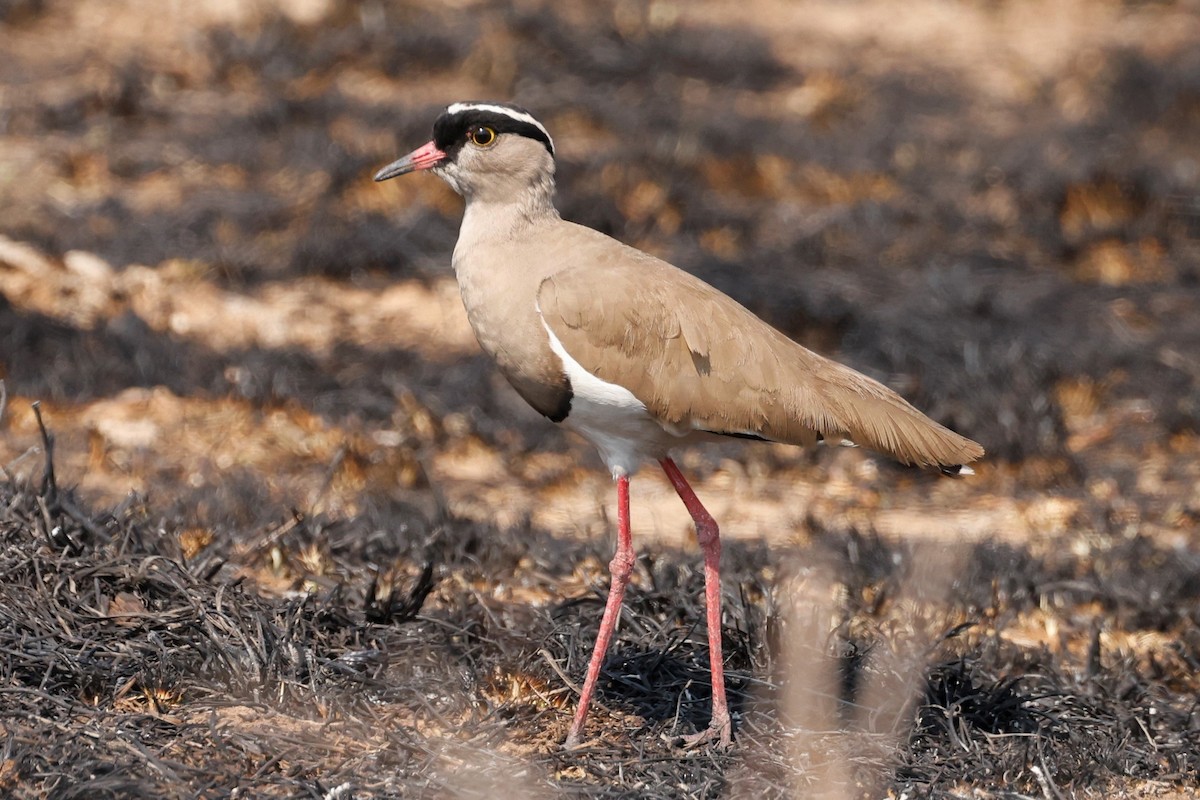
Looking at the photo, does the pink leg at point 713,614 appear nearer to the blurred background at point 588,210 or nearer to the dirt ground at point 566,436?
Answer: the dirt ground at point 566,436

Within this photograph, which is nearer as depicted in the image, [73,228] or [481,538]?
[481,538]

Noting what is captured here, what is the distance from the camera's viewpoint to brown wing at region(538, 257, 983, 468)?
177 inches

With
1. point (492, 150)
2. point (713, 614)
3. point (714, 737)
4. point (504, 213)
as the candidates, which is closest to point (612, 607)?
point (713, 614)

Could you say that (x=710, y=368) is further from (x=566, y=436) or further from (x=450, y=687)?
(x=566, y=436)

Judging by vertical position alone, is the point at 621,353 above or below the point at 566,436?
above

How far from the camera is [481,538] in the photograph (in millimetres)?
6016

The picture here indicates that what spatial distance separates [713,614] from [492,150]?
159 cm

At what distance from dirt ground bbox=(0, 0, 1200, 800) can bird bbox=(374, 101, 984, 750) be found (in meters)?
0.60

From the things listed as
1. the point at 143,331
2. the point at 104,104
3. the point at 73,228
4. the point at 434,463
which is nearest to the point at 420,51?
the point at 104,104

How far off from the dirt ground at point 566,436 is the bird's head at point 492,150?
130cm

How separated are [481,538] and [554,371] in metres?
1.69

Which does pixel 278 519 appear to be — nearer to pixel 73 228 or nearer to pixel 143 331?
pixel 143 331

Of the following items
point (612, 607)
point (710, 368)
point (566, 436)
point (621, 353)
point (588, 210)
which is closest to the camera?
point (621, 353)

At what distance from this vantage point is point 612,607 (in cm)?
474
